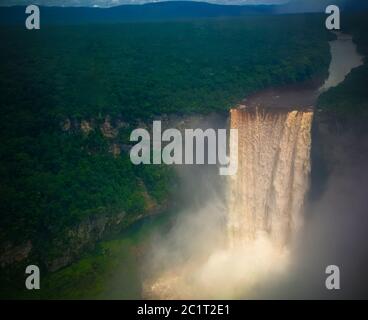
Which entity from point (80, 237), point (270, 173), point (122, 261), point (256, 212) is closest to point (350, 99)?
point (270, 173)

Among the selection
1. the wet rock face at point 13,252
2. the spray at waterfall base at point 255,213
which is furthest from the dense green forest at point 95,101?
the spray at waterfall base at point 255,213

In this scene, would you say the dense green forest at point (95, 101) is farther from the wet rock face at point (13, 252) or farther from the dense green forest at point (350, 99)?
the dense green forest at point (350, 99)

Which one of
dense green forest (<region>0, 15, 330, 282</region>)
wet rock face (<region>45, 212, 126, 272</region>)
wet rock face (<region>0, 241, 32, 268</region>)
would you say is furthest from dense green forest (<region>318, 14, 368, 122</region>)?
wet rock face (<region>0, 241, 32, 268</region>)

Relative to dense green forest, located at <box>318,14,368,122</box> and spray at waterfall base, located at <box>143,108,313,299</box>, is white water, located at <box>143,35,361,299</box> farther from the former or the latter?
dense green forest, located at <box>318,14,368,122</box>

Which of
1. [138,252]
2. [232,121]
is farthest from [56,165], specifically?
[232,121]

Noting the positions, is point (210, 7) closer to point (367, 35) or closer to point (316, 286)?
point (367, 35)

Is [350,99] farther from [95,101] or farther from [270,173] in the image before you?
[95,101]
